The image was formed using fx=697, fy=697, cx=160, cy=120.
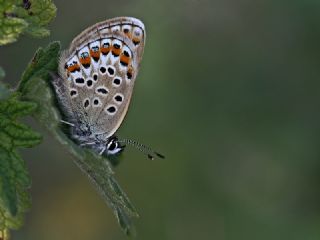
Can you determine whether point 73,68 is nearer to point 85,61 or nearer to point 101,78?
point 85,61

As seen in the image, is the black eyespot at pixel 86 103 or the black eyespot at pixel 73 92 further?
the black eyespot at pixel 86 103

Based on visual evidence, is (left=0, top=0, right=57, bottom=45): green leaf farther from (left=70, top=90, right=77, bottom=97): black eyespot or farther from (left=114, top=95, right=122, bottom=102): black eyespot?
(left=114, top=95, right=122, bottom=102): black eyespot

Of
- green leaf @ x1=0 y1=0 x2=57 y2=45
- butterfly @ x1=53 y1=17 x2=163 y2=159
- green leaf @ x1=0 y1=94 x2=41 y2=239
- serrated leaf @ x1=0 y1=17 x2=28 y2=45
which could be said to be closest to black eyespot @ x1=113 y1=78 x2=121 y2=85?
butterfly @ x1=53 y1=17 x2=163 y2=159

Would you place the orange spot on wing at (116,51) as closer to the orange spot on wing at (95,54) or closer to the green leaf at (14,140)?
the orange spot on wing at (95,54)

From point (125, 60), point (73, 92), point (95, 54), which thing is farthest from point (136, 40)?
point (73, 92)

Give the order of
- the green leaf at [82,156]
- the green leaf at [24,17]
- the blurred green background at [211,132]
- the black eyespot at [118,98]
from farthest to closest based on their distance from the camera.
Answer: the blurred green background at [211,132] < the black eyespot at [118,98] < the green leaf at [24,17] < the green leaf at [82,156]

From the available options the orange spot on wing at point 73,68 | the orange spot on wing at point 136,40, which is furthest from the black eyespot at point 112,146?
Result: the orange spot on wing at point 136,40

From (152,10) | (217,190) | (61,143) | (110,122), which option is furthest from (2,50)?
(61,143)

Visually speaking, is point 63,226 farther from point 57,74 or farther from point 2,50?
point 57,74
